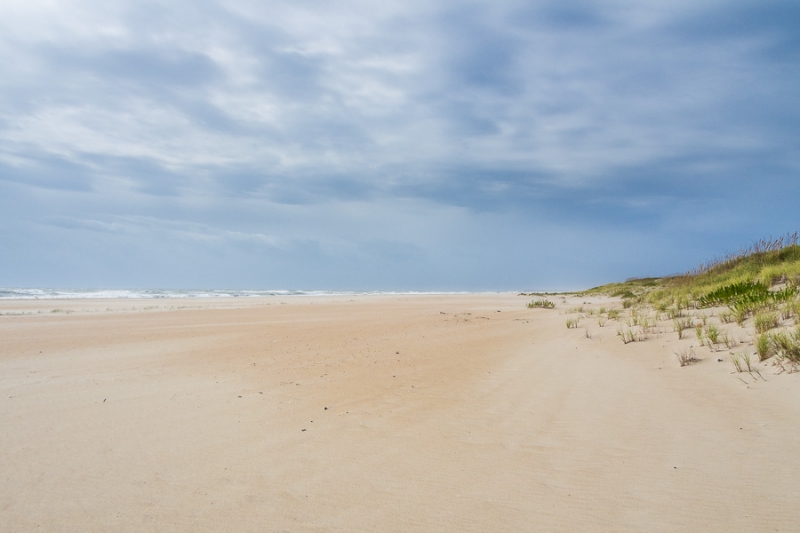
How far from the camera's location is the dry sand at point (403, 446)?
8.13 ft

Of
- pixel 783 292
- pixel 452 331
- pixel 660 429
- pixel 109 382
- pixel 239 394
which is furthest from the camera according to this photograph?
pixel 452 331

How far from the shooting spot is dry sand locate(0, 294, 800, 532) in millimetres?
2477

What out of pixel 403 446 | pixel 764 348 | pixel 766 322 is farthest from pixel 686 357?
pixel 403 446

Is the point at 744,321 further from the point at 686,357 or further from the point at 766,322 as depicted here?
the point at 686,357

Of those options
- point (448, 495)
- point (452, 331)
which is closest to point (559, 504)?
point (448, 495)

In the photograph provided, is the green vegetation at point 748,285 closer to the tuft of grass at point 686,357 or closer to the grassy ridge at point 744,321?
the grassy ridge at point 744,321

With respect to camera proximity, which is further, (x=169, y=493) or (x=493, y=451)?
(x=493, y=451)

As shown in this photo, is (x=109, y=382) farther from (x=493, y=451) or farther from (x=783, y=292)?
(x=783, y=292)

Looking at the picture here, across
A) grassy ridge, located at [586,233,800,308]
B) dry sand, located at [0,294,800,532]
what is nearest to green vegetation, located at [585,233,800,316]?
grassy ridge, located at [586,233,800,308]

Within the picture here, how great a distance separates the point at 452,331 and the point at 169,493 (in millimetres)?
8396

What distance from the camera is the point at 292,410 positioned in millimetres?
4488

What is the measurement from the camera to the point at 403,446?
3484 mm

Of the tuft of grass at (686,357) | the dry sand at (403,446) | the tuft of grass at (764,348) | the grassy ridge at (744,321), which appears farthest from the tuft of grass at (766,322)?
the tuft of grass at (764,348)

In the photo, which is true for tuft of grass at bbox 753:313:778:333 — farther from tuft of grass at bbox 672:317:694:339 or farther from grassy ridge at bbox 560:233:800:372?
tuft of grass at bbox 672:317:694:339
